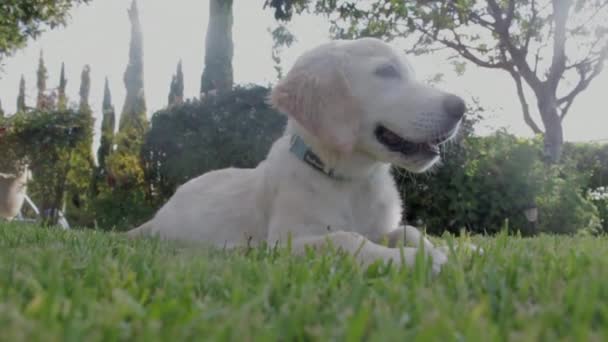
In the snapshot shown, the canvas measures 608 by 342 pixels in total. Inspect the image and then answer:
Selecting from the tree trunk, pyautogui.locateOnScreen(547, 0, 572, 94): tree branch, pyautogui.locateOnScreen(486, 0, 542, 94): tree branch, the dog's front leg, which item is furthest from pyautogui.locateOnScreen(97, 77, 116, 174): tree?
the dog's front leg

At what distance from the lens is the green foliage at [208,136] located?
26.6 feet

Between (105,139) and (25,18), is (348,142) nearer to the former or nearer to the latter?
Answer: (25,18)

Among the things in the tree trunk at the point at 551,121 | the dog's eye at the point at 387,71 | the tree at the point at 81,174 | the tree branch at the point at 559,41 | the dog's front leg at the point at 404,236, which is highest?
the tree branch at the point at 559,41

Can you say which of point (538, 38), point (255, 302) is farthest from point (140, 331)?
point (538, 38)

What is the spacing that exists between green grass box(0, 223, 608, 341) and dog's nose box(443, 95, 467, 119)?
1023 mm

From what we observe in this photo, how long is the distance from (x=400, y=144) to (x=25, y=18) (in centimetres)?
873

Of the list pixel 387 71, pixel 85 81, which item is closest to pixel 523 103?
pixel 387 71

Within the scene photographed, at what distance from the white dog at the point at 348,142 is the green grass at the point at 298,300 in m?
0.94

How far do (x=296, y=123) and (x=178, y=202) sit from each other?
1251 mm

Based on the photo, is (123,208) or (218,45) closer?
(123,208)

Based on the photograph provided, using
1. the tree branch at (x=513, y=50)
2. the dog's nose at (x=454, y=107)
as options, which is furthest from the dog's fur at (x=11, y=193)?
the tree branch at (x=513, y=50)

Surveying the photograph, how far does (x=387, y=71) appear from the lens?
3.20 metres

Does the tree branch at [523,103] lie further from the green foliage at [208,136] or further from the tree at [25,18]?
the tree at [25,18]

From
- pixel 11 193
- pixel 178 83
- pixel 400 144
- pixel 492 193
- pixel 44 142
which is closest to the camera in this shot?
pixel 400 144
